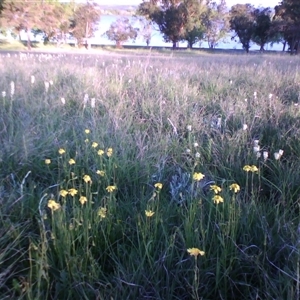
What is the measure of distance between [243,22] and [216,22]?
8893 millimetres

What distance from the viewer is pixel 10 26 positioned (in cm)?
3475

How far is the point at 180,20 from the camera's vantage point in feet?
136

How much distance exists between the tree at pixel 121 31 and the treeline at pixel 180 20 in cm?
149

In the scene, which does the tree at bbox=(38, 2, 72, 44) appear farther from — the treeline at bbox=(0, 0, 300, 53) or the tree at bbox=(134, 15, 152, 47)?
the tree at bbox=(134, 15, 152, 47)

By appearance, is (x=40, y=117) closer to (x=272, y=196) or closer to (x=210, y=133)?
(x=210, y=133)

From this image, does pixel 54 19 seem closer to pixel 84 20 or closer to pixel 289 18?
pixel 84 20

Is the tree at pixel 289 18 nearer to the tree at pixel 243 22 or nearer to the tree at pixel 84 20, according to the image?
the tree at pixel 243 22

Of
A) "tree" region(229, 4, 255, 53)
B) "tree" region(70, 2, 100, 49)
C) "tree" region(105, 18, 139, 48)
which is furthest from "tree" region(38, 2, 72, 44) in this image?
"tree" region(229, 4, 255, 53)

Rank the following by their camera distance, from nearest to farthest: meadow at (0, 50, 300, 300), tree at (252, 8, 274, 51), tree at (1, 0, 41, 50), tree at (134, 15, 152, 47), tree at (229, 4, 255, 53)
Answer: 1. meadow at (0, 50, 300, 300)
2. tree at (1, 0, 41, 50)
3. tree at (134, 15, 152, 47)
4. tree at (252, 8, 274, 51)
5. tree at (229, 4, 255, 53)

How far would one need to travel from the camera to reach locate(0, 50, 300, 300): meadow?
1507 mm

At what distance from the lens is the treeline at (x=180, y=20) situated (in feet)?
111

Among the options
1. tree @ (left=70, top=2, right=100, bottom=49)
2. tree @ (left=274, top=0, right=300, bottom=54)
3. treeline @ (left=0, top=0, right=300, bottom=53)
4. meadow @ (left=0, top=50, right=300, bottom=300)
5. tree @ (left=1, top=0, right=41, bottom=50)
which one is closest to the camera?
meadow @ (left=0, top=50, right=300, bottom=300)

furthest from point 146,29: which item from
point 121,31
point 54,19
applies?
point 121,31

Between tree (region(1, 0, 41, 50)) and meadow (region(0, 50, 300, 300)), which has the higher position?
tree (region(1, 0, 41, 50))
